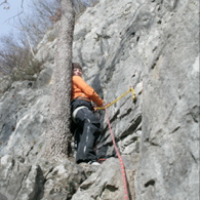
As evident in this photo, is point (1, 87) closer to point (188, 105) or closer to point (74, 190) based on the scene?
point (74, 190)

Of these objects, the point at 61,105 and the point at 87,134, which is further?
the point at 61,105

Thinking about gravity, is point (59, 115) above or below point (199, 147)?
below

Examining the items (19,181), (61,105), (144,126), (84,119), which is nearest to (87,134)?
(84,119)

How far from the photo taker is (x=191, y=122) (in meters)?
2.51

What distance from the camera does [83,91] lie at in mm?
5504

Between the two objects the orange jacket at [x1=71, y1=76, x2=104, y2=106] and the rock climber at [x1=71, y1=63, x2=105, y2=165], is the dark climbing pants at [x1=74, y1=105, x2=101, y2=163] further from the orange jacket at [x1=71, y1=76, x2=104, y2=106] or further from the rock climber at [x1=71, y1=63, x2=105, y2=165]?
the orange jacket at [x1=71, y1=76, x2=104, y2=106]

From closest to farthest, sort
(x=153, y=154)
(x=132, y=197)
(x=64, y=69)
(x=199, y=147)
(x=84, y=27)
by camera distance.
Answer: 1. (x=199, y=147)
2. (x=153, y=154)
3. (x=132, y=197)
4. (x=64, y=69)
5. (x=84, y=27)

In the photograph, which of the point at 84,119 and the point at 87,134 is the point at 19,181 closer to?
the point at 87,134

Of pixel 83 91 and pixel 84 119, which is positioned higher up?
pixel 83 91

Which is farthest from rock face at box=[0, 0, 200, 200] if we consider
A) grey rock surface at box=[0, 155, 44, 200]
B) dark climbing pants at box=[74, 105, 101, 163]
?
dark climbing pants at box=[74, 105, 101, 163]

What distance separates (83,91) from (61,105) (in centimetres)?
49

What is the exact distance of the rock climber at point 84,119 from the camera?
4736 mm

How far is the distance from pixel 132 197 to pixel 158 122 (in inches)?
34.9

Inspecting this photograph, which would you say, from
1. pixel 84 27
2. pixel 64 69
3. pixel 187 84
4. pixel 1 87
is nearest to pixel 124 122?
pixel 64 69
